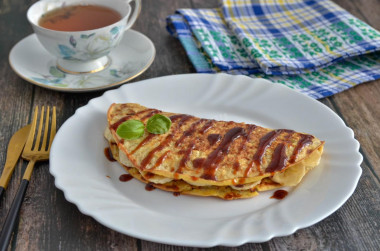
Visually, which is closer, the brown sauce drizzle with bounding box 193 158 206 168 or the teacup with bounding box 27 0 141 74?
the brown sauce drizzle with bounding box 193 158 206 168

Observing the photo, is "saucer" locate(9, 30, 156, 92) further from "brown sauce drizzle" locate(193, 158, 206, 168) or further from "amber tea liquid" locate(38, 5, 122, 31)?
"brown sauce drizzle" locate(193, 158, 206, 168)

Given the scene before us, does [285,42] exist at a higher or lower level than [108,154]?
lower

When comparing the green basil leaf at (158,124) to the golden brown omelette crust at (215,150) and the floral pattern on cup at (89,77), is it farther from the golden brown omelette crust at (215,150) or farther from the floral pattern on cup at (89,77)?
the floral pattern on cup at (89,77)

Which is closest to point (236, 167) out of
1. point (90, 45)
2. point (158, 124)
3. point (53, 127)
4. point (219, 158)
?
point (219, 158)

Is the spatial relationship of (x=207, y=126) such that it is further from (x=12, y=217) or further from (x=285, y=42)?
(x=285, y=42)

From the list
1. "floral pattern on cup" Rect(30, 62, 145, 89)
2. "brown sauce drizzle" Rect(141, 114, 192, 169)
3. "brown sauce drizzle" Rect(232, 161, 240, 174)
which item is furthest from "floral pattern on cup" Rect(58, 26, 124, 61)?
"brown sauce drizzle" Rect(232, 161, 240, 174)

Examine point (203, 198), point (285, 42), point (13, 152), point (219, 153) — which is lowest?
point (285, 42)
